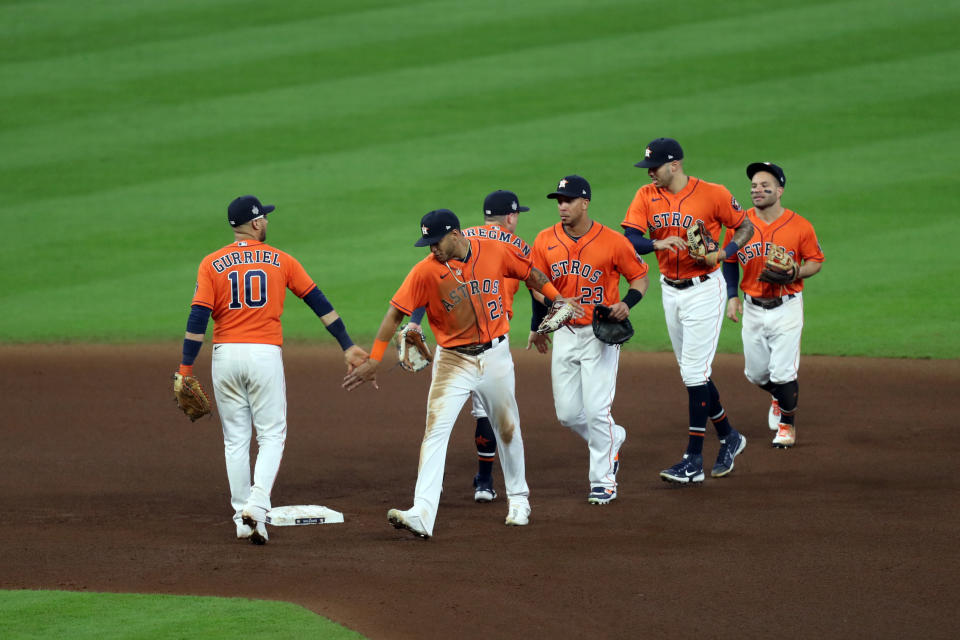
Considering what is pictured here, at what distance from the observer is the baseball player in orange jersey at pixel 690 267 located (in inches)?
330

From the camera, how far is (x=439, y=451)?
714 centimetres

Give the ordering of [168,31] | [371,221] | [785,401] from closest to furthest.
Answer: [785,401]
[371,221]
[168,31]

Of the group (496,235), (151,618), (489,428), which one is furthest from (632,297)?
(151,618)

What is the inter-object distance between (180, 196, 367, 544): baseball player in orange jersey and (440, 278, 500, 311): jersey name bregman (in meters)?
0.60

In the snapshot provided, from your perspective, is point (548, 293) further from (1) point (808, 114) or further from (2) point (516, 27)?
(2) point (516, 27)

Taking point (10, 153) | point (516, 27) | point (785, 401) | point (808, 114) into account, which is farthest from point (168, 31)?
point (785, 401)

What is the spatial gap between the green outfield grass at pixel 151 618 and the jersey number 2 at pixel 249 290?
2.00m

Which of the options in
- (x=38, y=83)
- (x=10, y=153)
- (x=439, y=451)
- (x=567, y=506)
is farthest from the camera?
(x=38, y=83)

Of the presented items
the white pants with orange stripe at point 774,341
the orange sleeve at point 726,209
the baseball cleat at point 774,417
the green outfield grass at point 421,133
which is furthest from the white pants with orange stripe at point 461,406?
the green outfield grass at point 421,133

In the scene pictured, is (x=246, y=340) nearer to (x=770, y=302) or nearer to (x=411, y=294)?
(x=411, y=294)

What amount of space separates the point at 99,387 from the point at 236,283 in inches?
210

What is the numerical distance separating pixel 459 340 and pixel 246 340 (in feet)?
4.29

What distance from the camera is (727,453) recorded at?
28.3 feet

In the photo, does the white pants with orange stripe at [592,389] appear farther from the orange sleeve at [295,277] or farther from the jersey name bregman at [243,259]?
the jersey name bregman at [243,259]
